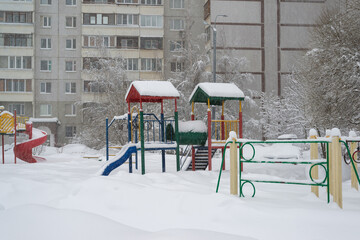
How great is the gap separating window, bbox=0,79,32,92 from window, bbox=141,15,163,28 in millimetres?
13095

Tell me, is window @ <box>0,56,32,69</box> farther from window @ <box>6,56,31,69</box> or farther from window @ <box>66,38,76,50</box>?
window @ <box>66,38,76,50</box>

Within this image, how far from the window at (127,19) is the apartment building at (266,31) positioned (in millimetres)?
7211

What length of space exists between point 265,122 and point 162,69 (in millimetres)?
12854

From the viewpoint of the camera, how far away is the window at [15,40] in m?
39.0

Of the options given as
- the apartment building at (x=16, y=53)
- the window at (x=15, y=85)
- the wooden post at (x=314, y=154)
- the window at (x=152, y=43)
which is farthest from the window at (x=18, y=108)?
the wooden post at (x=314, y=154)

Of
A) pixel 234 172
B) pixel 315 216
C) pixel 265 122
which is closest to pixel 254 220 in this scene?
pixel 315 216

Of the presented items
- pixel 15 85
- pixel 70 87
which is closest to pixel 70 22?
pixel 70 87

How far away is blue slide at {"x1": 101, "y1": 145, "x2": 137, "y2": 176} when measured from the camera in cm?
1095

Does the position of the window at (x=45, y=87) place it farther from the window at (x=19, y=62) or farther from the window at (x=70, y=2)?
the window at (x=70, y=2)

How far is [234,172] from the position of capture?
7113 millimetres

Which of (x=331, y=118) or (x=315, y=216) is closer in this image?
(x=315, y=216)

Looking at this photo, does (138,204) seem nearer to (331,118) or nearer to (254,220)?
(254,220)

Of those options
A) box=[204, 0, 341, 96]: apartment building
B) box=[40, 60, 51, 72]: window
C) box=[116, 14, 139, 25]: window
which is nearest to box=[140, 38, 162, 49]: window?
box=[116, 14, 139, 25]: window

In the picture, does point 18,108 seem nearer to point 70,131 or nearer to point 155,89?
point 70,131
